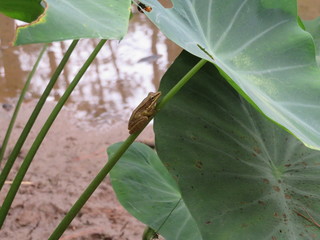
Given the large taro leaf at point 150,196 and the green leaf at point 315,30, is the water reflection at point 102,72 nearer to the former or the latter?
the large taro leaf at point 150,196

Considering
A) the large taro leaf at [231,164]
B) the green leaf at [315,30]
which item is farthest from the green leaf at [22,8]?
the green leaf at [315,30]

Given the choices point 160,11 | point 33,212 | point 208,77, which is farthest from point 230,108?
point 33,212

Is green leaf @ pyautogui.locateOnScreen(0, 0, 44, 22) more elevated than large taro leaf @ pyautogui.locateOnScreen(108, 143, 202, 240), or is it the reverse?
green leaf @ pyautogui.locateOnScreen(0, 0, 44, 22)

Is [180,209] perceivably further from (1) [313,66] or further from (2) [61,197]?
(2) [61,197]

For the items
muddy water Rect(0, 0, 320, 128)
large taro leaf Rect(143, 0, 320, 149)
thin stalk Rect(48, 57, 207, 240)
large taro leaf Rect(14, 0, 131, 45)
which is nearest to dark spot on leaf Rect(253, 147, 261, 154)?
large taro leaf Rect(143, 0, 320, 149)

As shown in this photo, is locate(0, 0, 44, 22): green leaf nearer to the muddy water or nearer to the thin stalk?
the thin stalk

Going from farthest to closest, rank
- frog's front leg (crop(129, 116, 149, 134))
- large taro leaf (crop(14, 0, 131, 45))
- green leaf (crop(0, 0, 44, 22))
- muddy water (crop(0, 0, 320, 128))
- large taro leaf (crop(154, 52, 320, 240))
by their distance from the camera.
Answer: muddy water (crop(0, 0, 320, 128)), large taro leaf (crop(154, 52, 320, 240)), frog's front leg (crop(129, 116, 149, 134)), green leaf (crop(0, 0, 44, 22)), large taro leaf (crop(14, 0, 131, 45))

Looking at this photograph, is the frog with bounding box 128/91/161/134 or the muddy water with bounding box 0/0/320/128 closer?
the frog with bounding box 128/91/161/134
